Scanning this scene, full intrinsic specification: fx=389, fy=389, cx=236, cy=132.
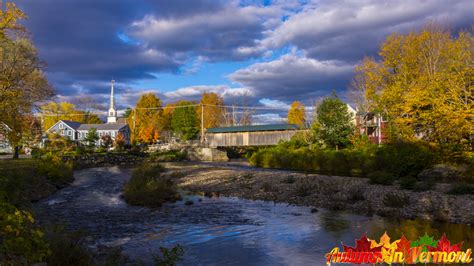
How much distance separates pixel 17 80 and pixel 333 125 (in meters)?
33.9

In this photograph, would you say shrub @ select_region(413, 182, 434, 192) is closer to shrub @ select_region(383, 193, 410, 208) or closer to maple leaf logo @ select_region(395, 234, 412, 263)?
shrub @ select_region(383, 193, 410, 208)

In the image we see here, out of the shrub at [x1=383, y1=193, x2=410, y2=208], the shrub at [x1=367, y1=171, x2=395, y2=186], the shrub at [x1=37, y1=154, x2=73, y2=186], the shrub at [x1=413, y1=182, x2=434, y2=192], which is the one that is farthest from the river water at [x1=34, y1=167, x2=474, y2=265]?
the shrub at [x1=37, y1=154, x2=73, y2=186]

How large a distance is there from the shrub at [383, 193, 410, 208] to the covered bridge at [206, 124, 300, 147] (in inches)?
1616

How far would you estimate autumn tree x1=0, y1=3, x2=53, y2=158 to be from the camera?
17047mm

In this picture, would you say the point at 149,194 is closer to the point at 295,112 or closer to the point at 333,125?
the point at 333,125

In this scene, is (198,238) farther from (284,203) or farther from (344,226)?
(284,203)

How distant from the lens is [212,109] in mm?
94875

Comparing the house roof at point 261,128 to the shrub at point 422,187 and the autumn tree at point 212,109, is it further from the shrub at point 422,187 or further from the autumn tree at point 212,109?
the shrub at point 422,187

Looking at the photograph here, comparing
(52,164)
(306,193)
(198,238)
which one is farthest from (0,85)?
(306,193)

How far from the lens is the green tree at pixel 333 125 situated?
1778 inches

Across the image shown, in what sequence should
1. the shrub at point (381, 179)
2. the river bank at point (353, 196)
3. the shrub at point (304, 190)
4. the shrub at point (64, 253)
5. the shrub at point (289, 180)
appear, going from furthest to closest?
the shrub at point (289, 180), the shrub at point (381, 179), the shrub at point (304, 190), the river bank at point (353, 196), the shrub at point (64, 253)

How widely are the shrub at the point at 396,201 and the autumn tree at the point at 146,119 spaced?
69357mm

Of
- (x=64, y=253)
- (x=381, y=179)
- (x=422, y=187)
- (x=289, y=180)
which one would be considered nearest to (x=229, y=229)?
(x=64, y=253)

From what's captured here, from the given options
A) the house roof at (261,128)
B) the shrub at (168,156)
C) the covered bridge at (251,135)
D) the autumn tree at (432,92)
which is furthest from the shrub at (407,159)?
the shrub at (168,156)
